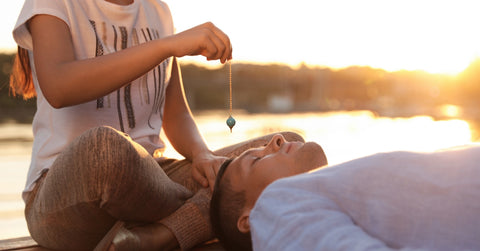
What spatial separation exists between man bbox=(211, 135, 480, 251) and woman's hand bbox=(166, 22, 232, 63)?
1.59 feet

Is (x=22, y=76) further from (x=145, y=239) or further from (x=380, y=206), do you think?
(x=380, y=206)

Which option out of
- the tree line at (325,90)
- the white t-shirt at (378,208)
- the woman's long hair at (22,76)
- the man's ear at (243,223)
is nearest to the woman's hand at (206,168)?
the man's ear at (243,223)

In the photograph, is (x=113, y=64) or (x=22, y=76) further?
(x=22, y=76)

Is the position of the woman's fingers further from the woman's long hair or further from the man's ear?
the woman's long hair

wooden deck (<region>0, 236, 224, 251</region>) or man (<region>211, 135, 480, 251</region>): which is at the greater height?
man (<region>211, 135, 480, 251</region>)

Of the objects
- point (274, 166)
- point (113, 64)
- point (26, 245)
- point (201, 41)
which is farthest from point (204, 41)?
point (26, 245)

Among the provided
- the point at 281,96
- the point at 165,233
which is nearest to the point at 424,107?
the point at 281,96

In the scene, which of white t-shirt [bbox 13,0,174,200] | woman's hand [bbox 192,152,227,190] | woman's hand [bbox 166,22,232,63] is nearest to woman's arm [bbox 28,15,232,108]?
woman's hand [bbox 166,22,232,63]

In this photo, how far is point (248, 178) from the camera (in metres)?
1.21

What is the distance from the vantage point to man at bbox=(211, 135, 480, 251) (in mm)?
733

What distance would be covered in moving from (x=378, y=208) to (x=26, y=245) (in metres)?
1.20

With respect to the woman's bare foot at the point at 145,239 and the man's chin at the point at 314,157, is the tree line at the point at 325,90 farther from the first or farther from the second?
the man's chin at the point at 314,157

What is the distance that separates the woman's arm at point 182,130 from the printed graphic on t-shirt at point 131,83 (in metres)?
0.12

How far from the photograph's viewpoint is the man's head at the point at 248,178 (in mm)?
1183
